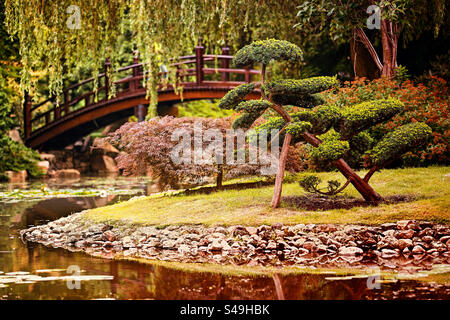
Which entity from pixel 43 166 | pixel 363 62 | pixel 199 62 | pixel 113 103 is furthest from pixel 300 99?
pixel 43 166

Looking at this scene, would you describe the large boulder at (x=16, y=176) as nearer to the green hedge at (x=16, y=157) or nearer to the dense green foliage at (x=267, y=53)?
the green hedge at (x=16, y=157)

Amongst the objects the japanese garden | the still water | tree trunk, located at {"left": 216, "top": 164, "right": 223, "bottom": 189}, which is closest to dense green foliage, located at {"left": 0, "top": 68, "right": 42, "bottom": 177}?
the japanese garden

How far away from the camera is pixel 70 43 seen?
9.24 metres

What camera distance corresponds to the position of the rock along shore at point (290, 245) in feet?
23.5

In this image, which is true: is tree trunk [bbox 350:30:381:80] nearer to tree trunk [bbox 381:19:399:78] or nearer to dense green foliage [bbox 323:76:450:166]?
tree trunk [bbox 381:19:399:78]

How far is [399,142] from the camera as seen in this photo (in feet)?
28.7

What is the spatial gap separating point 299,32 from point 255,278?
1275cm

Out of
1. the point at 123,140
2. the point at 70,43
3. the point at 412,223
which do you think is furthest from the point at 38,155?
the point at 412,223

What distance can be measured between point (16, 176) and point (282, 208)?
15257 mm

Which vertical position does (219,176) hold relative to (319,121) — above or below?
below

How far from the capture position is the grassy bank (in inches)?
325

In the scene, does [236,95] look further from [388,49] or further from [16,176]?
[16,176]

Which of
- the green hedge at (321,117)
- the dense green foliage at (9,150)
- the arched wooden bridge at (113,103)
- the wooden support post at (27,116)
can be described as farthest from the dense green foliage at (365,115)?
the wooden support post at (27,116)
